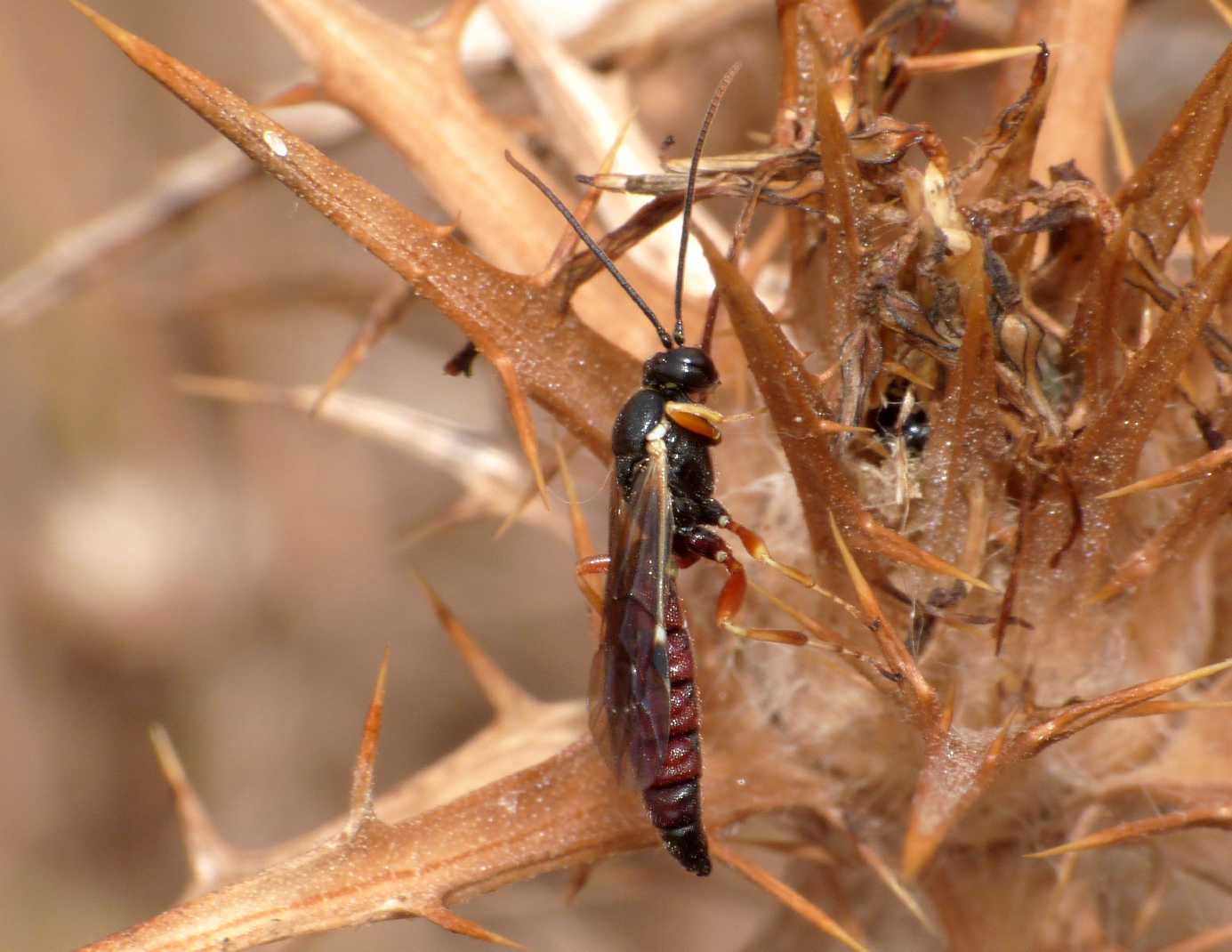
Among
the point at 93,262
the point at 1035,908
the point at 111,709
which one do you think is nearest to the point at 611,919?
the point at 111,709

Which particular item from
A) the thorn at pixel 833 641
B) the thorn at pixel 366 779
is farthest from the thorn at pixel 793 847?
the thorn at pixel 366 779

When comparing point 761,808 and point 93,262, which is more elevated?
point 93,262

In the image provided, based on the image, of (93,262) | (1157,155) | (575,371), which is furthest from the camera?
(93,262)

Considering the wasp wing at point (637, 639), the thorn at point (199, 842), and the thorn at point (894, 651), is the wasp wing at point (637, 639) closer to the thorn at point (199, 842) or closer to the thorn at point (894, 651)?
the thorn at point (894, 651)

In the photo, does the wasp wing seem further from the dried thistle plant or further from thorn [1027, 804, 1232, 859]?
thorn [1027, 804, 1232, 859]

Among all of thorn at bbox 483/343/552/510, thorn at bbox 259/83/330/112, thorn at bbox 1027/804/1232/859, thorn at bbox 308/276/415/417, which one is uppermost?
thorn at bbox 259/83/330/112

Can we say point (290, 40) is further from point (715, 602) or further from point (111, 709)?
point (111, 709)

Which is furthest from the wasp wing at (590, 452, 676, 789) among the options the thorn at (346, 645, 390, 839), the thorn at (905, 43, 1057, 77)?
the thorn at (905, 43, 1057, 77)
